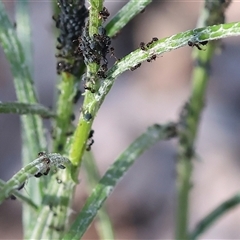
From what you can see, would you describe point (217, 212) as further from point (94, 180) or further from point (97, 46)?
point (97, 46)

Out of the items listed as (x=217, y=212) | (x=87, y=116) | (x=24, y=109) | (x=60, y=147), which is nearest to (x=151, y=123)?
(x=217, y=212)

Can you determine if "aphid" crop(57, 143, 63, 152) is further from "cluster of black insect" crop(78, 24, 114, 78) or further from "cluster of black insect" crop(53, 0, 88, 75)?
"cluster of black insect" crop(78, 24, 114, 78)

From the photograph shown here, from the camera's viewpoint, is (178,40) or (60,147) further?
(60,147)

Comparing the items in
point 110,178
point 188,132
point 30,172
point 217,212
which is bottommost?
point 30,172

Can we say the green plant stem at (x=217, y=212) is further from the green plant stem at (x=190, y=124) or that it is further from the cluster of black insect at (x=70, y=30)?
the cluster of black insect at (x=70, y=30)

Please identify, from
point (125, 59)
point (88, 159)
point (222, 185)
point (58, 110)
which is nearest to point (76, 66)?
point (58, 110)

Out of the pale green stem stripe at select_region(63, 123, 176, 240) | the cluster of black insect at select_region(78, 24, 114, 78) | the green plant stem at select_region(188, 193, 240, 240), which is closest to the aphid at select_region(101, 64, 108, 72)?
the cluster of black insect at select_region(78, 24, 114, 78)

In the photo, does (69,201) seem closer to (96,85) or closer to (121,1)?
(96,85)

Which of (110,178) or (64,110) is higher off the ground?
(64,110)

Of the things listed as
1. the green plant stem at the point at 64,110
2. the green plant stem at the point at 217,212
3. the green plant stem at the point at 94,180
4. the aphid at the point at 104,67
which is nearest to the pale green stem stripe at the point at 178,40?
the aphid at the point at 104,67
